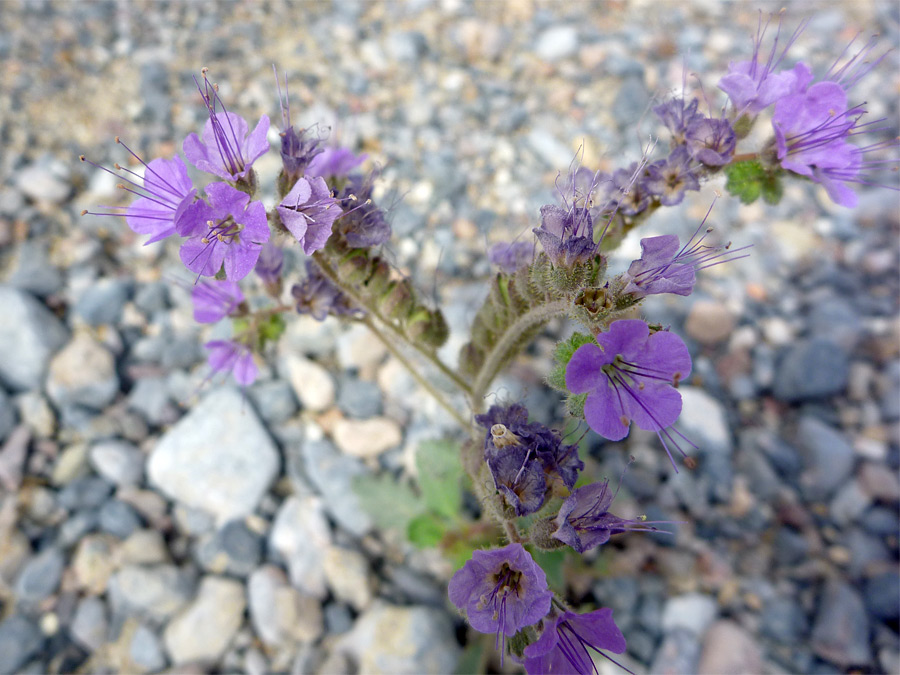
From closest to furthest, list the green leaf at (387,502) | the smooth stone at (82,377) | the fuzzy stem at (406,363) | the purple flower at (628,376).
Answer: the purple flower at (628,376), the fuzzy stem at (406,363), the green leaf at (387,502), the smooth stone at (82,377)

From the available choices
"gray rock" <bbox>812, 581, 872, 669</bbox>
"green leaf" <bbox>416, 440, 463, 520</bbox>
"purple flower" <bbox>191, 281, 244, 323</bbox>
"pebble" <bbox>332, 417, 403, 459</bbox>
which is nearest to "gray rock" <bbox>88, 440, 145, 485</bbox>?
"pebble" <bbox>332, 417, 403, 459</bbox>

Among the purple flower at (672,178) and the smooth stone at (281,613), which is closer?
the purple flower at (672,178)

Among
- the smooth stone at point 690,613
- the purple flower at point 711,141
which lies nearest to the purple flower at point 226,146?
the purple flower at point 711,141

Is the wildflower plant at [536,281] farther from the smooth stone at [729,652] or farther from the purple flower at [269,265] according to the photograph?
the smooth stone at [729,652]

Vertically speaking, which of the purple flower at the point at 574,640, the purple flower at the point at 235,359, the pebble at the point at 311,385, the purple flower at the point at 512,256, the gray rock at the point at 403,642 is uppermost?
the purple flower at the point at 512,256

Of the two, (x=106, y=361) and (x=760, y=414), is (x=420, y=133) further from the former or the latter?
(x=760, y=414)

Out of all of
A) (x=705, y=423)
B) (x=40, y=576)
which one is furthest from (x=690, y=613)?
(x=40, y=576)

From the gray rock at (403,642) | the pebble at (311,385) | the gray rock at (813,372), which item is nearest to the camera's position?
the gray rock at (403,642)

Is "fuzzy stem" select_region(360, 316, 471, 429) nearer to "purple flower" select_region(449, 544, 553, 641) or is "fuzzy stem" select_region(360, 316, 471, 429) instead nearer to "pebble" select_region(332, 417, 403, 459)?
"purple flower" select_region(449, 544, 553, 641)
